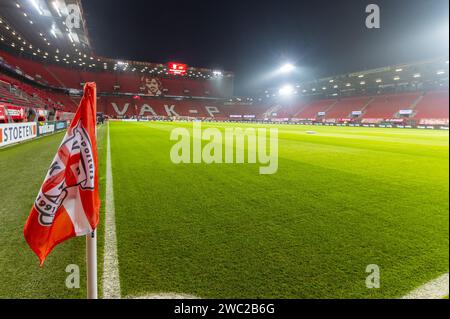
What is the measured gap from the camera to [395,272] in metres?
2.43

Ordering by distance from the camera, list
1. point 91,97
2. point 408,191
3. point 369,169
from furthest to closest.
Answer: point 369,169 < point 408,191 < point 91,97

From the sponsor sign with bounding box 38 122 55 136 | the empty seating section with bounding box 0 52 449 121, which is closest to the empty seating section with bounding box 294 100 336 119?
the empty seating section with bounding box 0 52 449 121

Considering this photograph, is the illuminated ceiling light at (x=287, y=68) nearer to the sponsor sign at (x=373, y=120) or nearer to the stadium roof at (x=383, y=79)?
the stadium roof at (x=383, y=79)

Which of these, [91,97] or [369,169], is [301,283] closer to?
[91,97]

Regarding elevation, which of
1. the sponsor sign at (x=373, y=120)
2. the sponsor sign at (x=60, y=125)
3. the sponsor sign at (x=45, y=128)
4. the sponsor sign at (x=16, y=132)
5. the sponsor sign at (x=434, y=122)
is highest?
the sponsor sign at (x=373, y=120)

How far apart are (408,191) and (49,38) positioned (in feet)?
158

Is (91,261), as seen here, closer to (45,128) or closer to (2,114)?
(2,114)

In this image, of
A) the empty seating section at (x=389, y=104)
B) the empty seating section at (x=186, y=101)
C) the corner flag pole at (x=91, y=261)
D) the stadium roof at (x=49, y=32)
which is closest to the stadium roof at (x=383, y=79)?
the empty seating section at (x=186, y=101)

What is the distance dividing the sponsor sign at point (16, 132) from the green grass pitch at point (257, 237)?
7178 mm

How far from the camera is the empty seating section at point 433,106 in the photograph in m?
36.1

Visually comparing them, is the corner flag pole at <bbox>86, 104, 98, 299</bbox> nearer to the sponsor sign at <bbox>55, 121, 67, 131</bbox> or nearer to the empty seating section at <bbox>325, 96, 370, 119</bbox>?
the sponsor sign at <bbox>55, 121, 67, 131</bbox>

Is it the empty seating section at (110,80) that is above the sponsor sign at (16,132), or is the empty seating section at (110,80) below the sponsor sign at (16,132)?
above

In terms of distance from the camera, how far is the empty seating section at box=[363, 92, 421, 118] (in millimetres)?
44031
